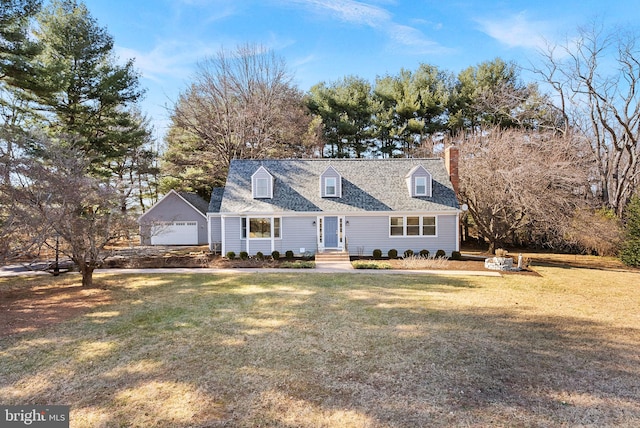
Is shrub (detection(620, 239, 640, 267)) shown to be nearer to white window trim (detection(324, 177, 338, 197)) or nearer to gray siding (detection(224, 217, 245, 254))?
white window trim (detection(324, 177, 338, 197))

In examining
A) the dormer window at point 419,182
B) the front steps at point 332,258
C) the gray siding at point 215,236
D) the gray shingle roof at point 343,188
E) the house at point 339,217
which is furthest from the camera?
the gray siding at point 215,236

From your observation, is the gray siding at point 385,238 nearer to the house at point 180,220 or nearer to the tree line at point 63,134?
the tree line at point 63,134

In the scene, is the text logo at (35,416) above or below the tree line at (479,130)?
below

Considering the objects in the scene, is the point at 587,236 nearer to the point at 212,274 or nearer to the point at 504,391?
the point at 504,391

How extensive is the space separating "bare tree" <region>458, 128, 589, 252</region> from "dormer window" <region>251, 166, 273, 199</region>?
13.0 metres

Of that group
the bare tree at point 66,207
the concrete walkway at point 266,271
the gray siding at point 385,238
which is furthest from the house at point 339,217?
the bare tree at point 66,207

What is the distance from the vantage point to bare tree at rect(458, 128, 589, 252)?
1789 centimetres

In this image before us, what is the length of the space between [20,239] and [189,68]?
21700 millimetres

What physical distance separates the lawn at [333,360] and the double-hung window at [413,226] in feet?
28.6

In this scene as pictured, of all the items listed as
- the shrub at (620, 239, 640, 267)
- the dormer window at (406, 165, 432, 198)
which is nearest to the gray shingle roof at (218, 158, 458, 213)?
the dormer window at (406, 165, 432, 198)

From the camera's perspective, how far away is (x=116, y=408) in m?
4.16

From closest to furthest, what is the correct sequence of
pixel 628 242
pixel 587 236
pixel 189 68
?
pixel 628 242, pixel 587 236, pixel 189 68

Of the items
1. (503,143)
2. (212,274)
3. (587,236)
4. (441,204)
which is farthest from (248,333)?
(587,236)

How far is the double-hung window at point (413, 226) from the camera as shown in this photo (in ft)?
62.3
